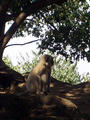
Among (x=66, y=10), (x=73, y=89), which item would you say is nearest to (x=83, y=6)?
(x=66, y=10)

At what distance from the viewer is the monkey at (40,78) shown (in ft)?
32.3

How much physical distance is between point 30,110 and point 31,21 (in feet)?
43.5

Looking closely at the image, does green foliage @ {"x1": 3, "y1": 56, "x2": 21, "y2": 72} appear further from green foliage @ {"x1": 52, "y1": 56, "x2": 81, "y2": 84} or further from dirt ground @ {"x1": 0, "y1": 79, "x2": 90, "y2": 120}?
dirt ground @ {"x1": 0, "y1": 79, "x2": 90, "y2": 120}

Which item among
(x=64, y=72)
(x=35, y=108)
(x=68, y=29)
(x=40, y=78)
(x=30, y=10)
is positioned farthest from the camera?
(x=64, y=72)

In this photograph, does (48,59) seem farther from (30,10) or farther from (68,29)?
(68,29)

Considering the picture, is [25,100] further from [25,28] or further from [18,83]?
[25,28]

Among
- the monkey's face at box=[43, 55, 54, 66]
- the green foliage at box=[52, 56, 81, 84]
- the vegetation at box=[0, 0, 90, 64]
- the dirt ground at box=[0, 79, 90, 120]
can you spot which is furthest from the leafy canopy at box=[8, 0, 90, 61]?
the green foliage at box=[52, 56, 81, 84]

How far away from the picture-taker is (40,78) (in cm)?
1023

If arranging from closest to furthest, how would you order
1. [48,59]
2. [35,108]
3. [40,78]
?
[35,108], [40,78], [48,59]

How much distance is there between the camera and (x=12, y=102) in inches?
253

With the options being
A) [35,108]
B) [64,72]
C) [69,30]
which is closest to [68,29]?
[69,30]

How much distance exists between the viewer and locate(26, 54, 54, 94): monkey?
9852 mm

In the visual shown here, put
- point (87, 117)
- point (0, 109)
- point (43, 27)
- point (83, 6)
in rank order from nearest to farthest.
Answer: point (0, 109) → point (87, 117) → point (83, 6) → point (43, 27)

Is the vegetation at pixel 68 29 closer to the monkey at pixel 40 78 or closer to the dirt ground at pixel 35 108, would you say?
the monkey at pixel 40 78
